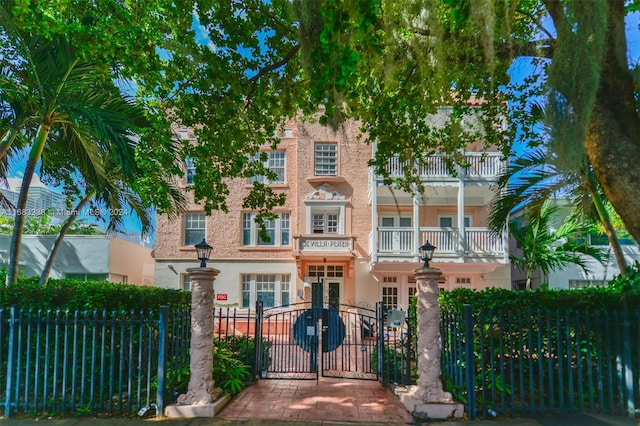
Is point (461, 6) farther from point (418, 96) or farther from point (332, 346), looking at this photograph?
point (332, 346)

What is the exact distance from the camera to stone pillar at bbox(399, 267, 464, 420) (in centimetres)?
600

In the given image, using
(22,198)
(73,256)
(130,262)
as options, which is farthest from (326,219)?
(22,198)

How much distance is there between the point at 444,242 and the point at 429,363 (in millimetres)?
10087

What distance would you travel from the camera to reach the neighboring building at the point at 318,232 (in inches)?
677

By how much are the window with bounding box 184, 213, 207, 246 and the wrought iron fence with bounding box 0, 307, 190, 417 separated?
40.9 feet

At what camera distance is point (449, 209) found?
59.3 ft

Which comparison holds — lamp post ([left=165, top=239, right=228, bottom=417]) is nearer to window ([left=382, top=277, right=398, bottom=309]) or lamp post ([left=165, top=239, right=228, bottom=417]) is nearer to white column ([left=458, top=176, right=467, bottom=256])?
white column ([left=458, top=176, right=467, bottom=256])

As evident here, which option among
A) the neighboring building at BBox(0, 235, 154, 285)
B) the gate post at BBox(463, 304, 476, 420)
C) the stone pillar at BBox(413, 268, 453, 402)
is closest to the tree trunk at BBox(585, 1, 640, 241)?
the gate post at BBox(463, 304, 476, 420)

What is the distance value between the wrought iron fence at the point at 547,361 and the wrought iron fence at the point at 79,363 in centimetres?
433

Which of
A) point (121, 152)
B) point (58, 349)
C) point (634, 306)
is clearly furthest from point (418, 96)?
point (58, 349)

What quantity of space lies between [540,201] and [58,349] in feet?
30.6

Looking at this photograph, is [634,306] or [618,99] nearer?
[618,99]

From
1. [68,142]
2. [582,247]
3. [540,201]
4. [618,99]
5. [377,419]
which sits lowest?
[377,419]

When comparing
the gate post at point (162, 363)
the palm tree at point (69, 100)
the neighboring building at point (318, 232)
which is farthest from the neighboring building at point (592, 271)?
the palm tree at point (69, 100)
